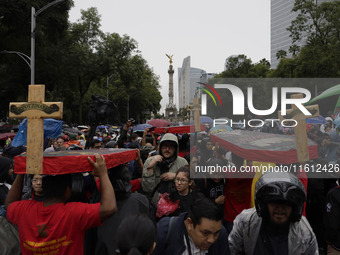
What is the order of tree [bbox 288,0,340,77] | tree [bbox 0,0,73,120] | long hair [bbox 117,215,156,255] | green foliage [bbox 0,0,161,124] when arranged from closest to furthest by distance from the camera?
long hair [bbox 117,215,156,255] < tree [bbox 0,0,73,120] < green foliage [bbox 0,0,161,124] < tree [bbox 288,0,340,77]

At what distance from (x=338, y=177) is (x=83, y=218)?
3.05 meters

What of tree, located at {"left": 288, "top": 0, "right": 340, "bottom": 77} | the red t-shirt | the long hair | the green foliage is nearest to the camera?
the long hair

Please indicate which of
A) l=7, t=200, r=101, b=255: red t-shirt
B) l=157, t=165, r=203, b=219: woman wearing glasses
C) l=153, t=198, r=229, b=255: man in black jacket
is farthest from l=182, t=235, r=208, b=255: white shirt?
l=157, t=165, r=203, b=219: woman wearing glasses

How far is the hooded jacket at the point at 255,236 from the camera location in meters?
2.31

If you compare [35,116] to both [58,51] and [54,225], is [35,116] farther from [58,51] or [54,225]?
[58,51]

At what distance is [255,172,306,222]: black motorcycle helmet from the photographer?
87.2 inches

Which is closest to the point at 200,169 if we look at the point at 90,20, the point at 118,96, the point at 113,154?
the point at 113,154

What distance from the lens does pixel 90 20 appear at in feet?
95.5

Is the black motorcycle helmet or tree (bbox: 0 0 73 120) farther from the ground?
tree (bbox: 0 0 73 120)

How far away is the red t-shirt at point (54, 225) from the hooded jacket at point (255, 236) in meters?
1.05

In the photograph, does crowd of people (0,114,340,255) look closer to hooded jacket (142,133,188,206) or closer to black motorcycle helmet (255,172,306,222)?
black motorcycle helmet (255,172,306,222)

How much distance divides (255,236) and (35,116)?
1772 millimetres

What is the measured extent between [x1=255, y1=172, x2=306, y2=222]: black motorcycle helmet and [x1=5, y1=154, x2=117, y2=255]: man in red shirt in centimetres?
103

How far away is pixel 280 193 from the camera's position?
2.21m
